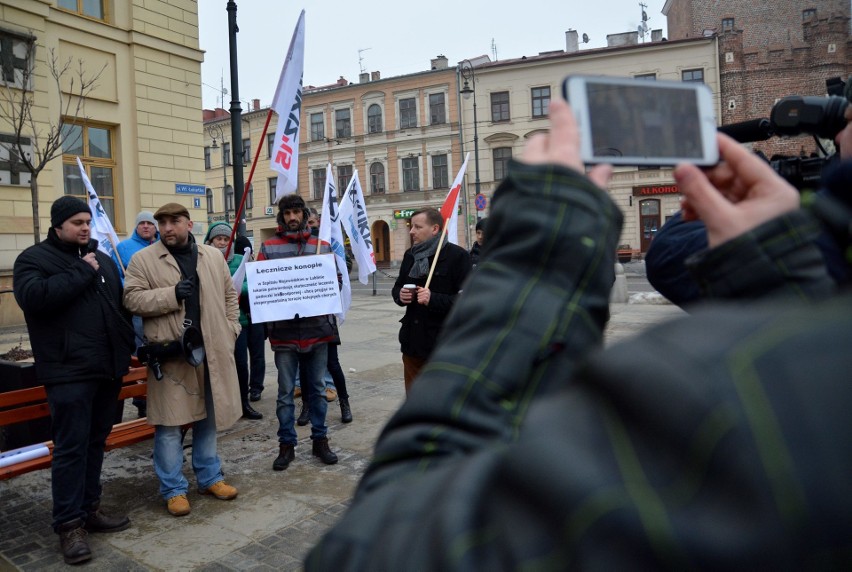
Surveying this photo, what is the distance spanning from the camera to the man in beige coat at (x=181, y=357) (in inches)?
169

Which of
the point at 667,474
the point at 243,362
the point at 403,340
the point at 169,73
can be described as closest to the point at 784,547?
the point at 667,474

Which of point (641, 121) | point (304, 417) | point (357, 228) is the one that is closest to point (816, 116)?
point (641, 121)

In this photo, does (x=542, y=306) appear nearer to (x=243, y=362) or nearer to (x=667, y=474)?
(x=667, y=474)

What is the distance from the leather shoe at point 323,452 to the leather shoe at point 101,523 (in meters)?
1.51

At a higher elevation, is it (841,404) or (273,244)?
(273,244)

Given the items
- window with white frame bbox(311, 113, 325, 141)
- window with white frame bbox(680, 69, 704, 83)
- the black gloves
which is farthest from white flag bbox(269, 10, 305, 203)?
A: window with white frame bbox(311, 113, 325, 141)

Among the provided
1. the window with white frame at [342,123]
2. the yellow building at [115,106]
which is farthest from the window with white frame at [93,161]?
the window with white frame at [342,123]

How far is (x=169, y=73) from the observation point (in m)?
15.0

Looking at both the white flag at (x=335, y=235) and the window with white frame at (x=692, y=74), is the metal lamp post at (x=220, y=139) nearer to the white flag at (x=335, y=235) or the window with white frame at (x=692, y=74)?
the window with white frame at (x=692, y=74)

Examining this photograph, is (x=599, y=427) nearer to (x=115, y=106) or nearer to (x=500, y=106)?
(x=115, y=106)

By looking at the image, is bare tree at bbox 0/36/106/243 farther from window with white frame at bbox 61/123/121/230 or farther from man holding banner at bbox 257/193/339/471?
man holding banner at bbox 257/193/339/471

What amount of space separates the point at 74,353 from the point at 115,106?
12.1 metres

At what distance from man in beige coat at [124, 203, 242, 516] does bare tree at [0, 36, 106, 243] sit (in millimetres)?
8243

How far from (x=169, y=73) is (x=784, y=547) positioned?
1669 cm
